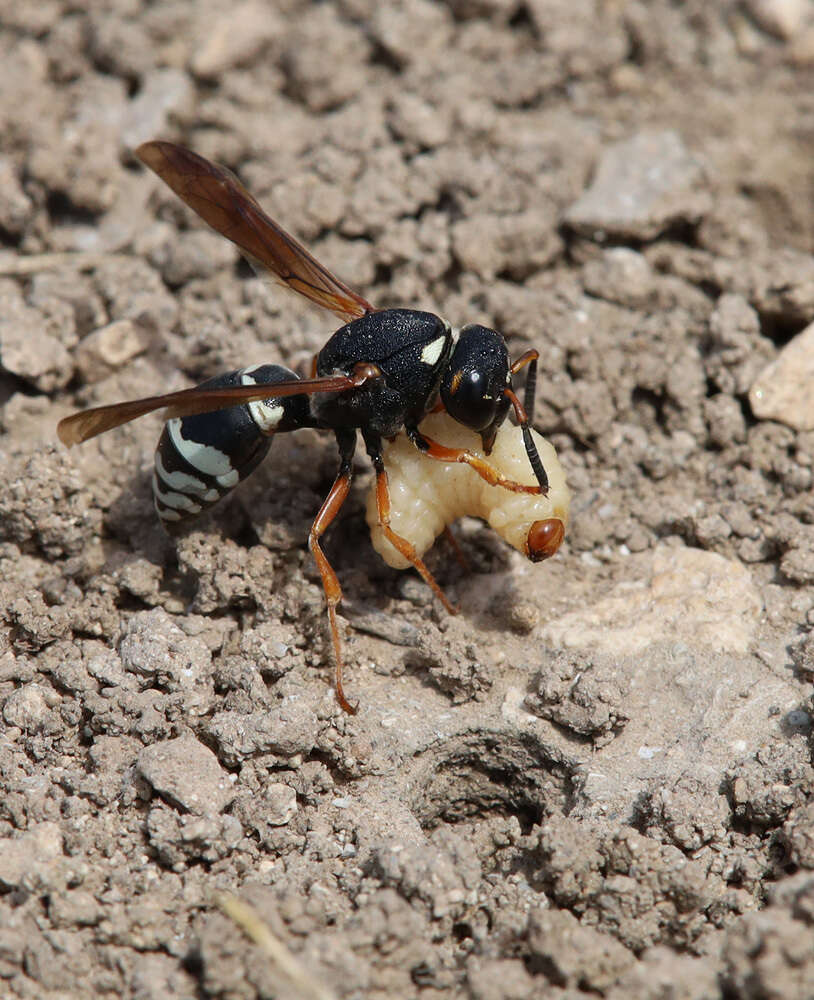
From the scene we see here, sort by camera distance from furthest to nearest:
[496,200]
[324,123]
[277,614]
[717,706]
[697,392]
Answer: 1. [324,123]
2. [496,200]
3. [697,392]
4. [277,614]
5. [717,706]

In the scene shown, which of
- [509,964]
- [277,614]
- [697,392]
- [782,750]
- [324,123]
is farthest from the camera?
[324,123]

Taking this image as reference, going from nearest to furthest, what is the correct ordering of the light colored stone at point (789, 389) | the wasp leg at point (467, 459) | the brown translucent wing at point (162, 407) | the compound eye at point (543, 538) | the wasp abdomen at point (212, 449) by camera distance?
the brown translucent wing at point (162, 407) < the compound eye at point (543, 538) < the wasp leg at point (467, 459) < the wasp abdomen at point (212, 449) < the light colored stone at point (789, 389)

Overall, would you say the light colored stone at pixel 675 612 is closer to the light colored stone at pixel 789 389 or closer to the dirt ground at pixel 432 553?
the dirt ground at pixel 432 553

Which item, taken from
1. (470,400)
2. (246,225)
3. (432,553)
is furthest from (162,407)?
(432,553)

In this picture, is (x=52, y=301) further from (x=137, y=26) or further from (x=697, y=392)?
(x=697, y=392)

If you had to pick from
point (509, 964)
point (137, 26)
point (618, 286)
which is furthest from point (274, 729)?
point (137, 26)

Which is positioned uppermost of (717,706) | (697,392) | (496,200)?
(496,200)

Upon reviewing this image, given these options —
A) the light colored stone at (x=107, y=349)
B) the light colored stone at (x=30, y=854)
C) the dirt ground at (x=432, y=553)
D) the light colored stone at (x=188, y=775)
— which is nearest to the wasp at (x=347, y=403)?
the dirt ground at (x=432, y=553)
